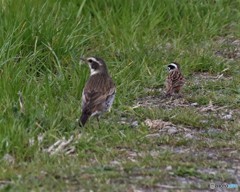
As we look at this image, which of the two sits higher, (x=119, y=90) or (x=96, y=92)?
(x=96, y=92)

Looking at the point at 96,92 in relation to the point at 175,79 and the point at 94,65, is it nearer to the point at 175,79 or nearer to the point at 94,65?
the point at 94,65

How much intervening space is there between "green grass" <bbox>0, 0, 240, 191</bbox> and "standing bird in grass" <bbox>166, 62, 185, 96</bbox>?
0.19 m

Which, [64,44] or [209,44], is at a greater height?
[64,44]

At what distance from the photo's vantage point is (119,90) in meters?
10.9

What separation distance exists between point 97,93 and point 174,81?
4.86 feet

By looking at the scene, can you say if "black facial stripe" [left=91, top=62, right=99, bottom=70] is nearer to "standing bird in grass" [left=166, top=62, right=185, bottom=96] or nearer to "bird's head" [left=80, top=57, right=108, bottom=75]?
"bird's head" [left=80, top=57, right=108, bottom=75]

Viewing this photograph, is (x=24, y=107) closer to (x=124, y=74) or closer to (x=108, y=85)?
(x=108, y=85)

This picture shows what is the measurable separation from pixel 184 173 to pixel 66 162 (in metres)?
1.08

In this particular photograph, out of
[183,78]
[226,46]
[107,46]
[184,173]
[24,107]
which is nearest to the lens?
[184,173]

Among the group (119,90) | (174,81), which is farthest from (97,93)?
(174,81)

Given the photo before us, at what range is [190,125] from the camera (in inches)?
386

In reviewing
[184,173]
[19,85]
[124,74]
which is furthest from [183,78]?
[184,173]

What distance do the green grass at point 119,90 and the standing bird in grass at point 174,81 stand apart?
0.19 m

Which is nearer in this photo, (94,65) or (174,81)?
(94,65)
